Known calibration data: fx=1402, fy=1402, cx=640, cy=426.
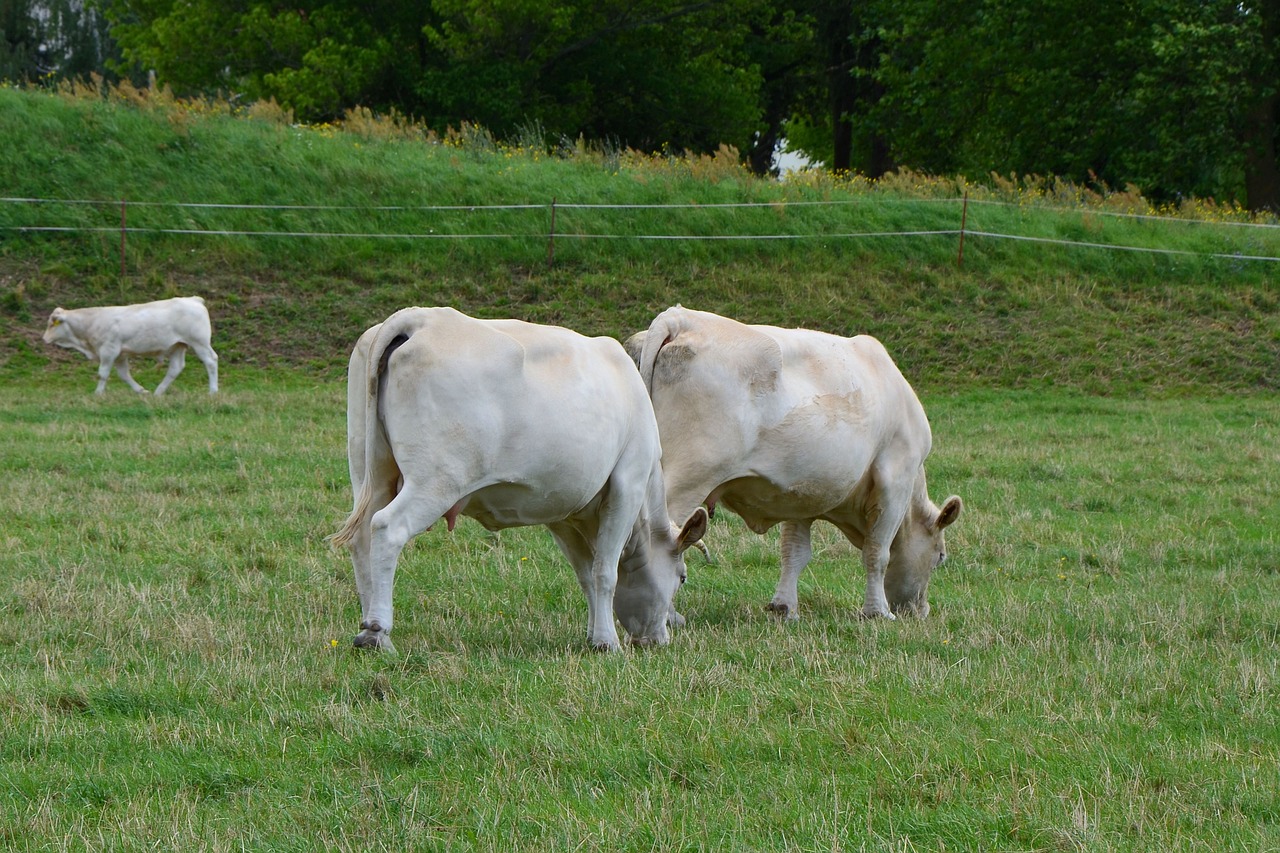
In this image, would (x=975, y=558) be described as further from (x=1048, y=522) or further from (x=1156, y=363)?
(x=1156, y=363)

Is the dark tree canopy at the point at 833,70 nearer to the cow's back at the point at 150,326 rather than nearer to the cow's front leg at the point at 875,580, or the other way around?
the cow's back at the point at 150,326

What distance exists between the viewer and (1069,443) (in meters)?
15.3

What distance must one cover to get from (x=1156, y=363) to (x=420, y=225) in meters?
12.0

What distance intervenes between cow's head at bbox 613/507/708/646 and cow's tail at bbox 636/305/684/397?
100cm

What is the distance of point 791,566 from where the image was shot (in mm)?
8195

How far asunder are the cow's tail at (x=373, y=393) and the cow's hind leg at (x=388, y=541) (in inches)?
11.9

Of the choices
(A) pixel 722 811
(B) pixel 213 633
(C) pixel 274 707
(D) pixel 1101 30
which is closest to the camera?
(A) pixel 722 811

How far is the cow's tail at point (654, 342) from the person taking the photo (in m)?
7.85

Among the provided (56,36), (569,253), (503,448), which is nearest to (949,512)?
(503,448)

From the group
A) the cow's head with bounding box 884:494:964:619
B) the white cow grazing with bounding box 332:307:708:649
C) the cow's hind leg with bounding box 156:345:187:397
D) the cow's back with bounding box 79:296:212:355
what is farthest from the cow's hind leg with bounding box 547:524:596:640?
the cow's back with bounding box 79:296:212:355

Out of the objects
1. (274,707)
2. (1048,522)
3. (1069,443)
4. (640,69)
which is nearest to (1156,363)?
(1069,443)

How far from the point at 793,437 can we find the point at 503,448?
2070mm

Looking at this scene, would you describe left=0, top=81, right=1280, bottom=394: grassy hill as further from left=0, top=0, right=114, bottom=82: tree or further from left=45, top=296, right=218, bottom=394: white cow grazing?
left=0, top=0, right=114, bottom=82: tree

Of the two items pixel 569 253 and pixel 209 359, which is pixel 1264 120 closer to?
pixel 569 253
